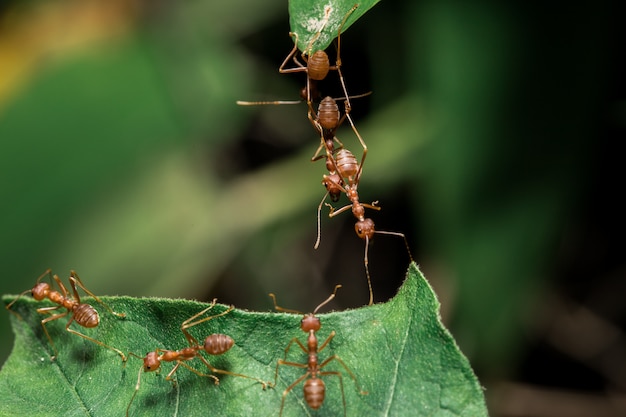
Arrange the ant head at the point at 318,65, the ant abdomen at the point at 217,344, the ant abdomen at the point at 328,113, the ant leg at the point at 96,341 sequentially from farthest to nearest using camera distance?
1. the ant abdomen at the point at 328,113
2. the ant head at the point at 318,65
3. the ant leg at the point at 96,341
4. the ant abdomen at the point at 217,344

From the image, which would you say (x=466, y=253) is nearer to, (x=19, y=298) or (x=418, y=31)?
(x=418, y=31)

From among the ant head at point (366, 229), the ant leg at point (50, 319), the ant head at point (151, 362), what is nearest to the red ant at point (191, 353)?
the ant head at point (151, 362)

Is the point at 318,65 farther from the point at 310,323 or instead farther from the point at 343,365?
the point at 343,365

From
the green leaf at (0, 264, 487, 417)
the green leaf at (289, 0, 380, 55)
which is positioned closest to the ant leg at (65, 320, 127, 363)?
the green leaf at (0, 264, 487, 417)

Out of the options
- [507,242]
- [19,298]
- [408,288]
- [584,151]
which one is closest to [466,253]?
[507,242]

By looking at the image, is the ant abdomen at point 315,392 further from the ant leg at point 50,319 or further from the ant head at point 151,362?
the ant leg at point 50,319

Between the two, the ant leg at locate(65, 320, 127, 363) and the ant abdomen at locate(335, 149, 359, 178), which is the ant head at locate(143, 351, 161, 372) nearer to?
the ant leg at locate(65, 320, 127, 363)
